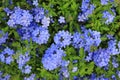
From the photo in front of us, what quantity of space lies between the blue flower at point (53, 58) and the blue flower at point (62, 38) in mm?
47

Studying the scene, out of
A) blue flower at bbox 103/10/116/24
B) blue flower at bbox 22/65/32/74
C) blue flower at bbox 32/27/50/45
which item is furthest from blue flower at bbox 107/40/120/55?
blue flower at bbox 22/65/32/74

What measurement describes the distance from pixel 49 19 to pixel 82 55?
387 millimetres

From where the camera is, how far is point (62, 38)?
239 cm

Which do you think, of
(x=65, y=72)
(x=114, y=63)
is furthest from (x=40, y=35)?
(x=114, y=63)

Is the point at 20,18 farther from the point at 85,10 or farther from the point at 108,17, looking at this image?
the point at 108,17

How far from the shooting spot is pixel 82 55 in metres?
2.35

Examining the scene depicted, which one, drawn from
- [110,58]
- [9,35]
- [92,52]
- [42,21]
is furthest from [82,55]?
[9,35]

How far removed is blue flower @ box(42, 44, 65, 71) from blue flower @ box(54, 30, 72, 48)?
0.15 feet

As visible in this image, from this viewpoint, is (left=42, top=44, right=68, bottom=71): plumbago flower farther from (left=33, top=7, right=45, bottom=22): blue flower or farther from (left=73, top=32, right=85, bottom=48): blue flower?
(left=33, top=7, right=45, bottom=22): blue flower

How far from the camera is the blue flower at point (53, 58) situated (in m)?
2.32

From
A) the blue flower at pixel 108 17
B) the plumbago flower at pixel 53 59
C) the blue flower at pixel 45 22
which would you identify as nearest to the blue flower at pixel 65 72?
the plumbago flower at pixel 53 59

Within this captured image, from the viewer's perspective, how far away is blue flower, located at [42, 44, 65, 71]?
2320mm

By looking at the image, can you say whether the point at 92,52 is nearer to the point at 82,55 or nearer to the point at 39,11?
the point at 82,55

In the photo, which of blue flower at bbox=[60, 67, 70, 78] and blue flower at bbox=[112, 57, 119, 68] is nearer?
blue flower at bbox=[60, 67, 70, 78]
